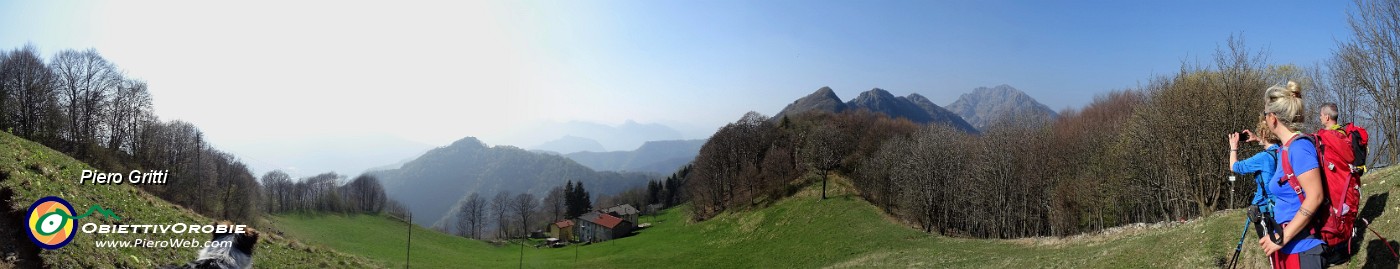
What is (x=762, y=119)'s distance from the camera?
306ft

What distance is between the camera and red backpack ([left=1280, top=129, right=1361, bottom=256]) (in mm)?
4068

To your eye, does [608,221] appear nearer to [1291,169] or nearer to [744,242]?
[744,242]

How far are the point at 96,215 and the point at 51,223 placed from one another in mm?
3257

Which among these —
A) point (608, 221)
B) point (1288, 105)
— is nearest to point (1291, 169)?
point (1288, 105)

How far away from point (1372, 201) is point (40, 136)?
66.2 metres

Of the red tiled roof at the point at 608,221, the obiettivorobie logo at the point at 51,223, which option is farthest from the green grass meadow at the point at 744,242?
the red tiled roof at the point at 608,221

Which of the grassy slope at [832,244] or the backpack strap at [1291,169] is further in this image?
the grassy slope at [832,244]

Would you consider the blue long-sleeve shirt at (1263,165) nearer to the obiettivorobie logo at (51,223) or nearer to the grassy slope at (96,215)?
the grassy slope at (96,215)

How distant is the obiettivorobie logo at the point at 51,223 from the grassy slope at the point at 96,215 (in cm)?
16

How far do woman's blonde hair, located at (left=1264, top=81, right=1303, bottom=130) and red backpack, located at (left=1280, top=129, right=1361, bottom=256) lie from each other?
6.4 inches

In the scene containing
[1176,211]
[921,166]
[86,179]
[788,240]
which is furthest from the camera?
[788,240]

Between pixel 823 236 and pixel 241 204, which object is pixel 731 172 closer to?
pixel 823 236

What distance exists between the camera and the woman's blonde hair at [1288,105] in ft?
13.9

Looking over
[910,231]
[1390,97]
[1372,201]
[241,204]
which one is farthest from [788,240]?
[241,204]
